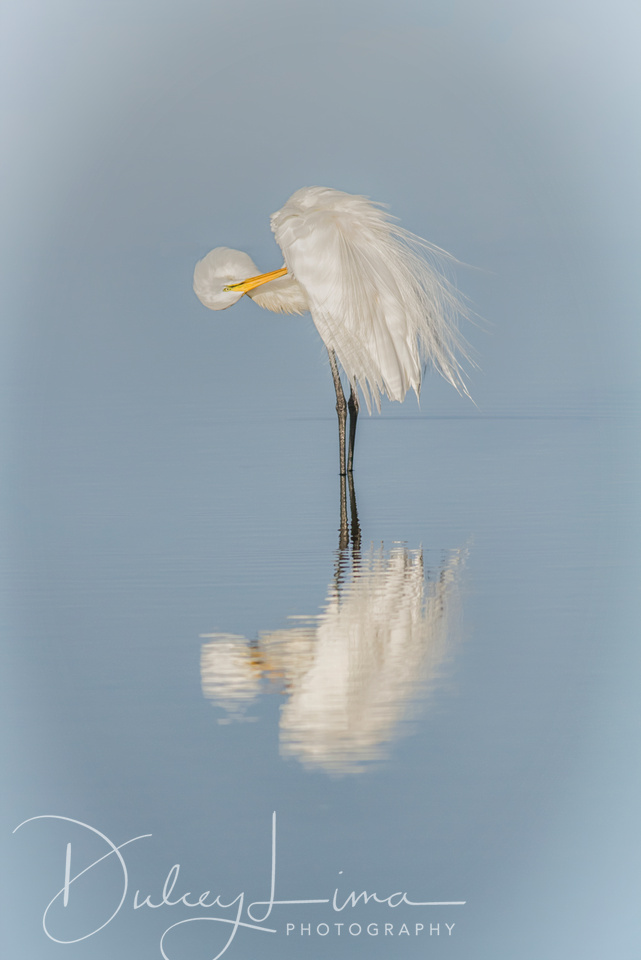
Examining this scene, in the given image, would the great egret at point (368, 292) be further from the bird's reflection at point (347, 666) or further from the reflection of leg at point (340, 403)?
the bird's reflection at point (347, 666)

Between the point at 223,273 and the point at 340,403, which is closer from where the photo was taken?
the point at 340,403

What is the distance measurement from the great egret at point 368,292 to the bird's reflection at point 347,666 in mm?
2928

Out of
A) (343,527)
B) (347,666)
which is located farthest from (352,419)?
(347,666)

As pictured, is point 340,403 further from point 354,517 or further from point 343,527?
point 343,527

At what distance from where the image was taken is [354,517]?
295 inches

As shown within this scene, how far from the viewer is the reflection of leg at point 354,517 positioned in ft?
21.9

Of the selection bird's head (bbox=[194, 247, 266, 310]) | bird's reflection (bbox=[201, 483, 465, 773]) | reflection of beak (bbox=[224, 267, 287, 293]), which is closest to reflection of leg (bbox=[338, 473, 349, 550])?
bird's reflection (bbox=[201, 483, 465, 773])

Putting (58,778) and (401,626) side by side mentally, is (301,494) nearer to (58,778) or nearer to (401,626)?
(401,626)

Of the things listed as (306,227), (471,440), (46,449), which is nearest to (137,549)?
(306,227)

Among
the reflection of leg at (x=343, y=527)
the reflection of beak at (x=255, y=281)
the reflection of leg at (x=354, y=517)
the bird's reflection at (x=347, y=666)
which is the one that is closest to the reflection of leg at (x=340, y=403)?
the reflection of leg at (x=354, y=517)

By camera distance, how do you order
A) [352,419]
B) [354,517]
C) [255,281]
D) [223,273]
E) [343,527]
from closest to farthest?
[343,527] → [354,517] → [352,419] → [255,281] → [223,273]

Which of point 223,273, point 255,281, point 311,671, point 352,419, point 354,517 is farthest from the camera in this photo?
point 223,273

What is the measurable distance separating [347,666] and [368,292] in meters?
4.44

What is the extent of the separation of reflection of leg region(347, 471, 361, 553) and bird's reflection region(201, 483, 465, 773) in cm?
87
